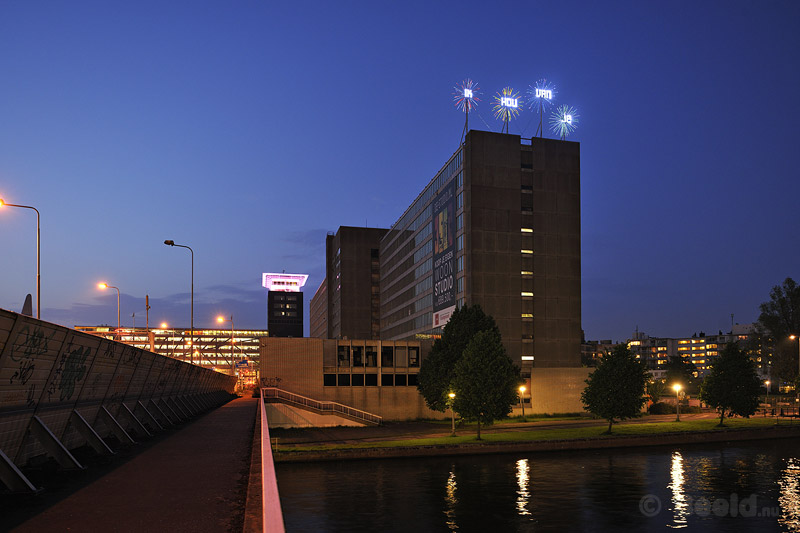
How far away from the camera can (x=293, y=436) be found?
73.1 meters

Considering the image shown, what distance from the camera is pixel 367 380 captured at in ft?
292

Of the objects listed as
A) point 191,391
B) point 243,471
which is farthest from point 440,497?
point 243,471

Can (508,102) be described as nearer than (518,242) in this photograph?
No

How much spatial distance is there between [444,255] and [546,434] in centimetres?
4077

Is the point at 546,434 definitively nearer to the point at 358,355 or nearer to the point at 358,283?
the point at 358,355

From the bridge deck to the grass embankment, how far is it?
48164mm

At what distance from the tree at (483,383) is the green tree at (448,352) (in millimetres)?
6469

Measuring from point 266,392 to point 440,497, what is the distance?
4106 centimetres

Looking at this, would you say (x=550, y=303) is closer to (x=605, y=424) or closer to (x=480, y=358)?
(x=605, y=424)

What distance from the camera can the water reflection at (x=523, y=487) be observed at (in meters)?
42.1

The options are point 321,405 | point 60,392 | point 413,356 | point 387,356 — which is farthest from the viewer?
point 413,356

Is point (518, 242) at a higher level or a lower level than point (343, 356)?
higher

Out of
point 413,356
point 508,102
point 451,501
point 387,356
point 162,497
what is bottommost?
point 451,501

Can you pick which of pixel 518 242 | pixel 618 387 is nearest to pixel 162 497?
pixel 618 387
